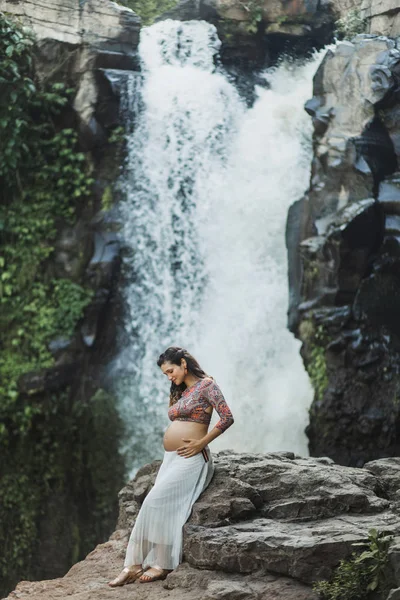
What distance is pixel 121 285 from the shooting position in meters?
12.0

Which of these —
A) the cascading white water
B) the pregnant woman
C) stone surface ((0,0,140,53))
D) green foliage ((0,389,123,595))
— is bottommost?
green foliage ((0,389,123,595))

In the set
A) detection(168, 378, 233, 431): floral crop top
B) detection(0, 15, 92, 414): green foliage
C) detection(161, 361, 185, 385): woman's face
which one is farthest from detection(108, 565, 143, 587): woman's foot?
detection(0, 15, 92, 414): green foliage

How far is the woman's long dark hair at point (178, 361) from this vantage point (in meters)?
5.72

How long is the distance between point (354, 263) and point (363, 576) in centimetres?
653

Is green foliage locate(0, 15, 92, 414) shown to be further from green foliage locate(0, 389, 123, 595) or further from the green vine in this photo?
green foliage locate(0, 389, 123, 595)

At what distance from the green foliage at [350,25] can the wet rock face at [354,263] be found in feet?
3.93

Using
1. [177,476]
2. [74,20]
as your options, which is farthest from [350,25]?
[177,476]

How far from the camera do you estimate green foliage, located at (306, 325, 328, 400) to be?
35.2ft

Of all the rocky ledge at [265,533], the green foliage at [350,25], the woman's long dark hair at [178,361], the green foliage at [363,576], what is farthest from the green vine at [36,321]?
the green foliage at [363,576]

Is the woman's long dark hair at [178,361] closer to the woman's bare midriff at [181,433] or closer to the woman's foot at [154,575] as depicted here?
the woman's bare midriff at [181,433]

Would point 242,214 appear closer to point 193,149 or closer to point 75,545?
point 193,149

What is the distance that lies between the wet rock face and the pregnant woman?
196 inches

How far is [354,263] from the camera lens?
10.8 meters

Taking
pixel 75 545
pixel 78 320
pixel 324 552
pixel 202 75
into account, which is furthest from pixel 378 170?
pixel 324 552
